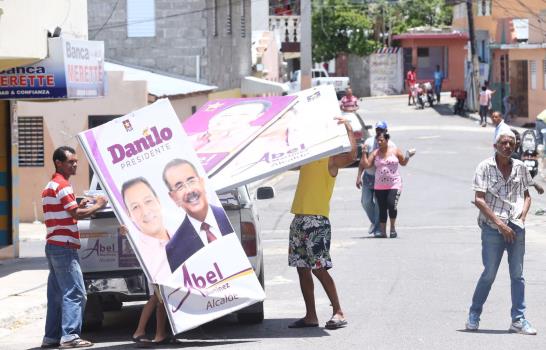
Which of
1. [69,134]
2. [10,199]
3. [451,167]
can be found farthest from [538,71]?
[10,199]

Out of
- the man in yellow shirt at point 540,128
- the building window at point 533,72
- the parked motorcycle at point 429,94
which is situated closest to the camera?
the man in yellow shirt at point 540,128

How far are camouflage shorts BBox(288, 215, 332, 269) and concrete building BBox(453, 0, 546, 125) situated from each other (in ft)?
108

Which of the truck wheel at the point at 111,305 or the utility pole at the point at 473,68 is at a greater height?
the utility pole at the point at 473,68

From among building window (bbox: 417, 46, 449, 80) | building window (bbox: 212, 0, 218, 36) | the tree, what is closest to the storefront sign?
building window (bbox: 212, 0, 218, 36)

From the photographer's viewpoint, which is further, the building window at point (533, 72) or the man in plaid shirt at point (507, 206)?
the building window at point (533, 72)

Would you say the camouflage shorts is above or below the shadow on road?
above

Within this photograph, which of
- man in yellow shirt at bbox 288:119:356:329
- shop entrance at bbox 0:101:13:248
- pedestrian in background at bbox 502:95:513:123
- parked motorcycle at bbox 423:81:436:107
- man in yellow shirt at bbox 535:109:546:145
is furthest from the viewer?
parked motorcycle at bbox 423:81:436:107

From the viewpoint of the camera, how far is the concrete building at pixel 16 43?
47.2 ft

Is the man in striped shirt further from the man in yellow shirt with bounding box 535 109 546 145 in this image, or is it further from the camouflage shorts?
the man in yellow shirt with bounding box 535 109 546 145

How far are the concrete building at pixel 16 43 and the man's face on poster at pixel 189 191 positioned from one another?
4.67m

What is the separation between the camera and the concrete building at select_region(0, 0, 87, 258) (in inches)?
566

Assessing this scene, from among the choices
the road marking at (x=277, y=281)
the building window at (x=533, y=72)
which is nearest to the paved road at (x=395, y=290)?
the road marking at (x=277, y=281)

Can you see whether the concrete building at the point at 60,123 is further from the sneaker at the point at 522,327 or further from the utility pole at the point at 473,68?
the utility pole at the point at 473,68

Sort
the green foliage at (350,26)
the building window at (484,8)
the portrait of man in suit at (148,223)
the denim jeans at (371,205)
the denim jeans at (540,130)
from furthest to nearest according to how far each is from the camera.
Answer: the green foliage at (350,26), the building window at (484,8), the denim jeans at (540,130), the denim jeans at (371,205), the portrait of man in suit at (148,223)
